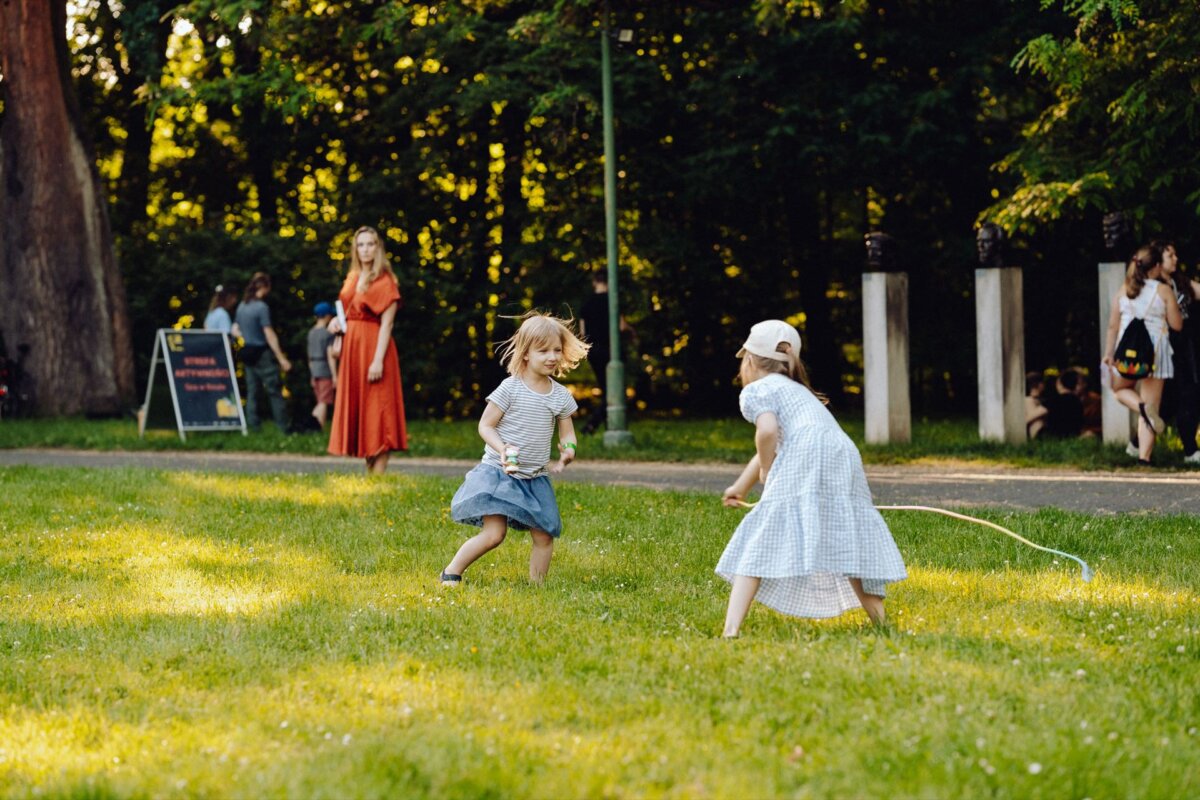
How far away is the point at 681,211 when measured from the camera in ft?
86.5

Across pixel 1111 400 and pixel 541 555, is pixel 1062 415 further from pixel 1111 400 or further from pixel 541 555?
pixel 541 555

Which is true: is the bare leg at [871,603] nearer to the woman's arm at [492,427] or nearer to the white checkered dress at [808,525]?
the white checkered dress at [808,525]

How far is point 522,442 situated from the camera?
7.35 metres

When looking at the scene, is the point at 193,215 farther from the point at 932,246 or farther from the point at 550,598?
the point at 550,598

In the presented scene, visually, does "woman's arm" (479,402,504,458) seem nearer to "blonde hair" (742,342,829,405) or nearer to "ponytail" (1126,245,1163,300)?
"blonde hair" (742,342,829,405)

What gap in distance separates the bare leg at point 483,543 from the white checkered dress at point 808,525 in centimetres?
164

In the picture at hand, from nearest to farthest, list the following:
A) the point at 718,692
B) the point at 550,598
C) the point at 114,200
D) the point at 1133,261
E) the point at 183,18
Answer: the point at 718,692 → the point at 550,598 → the point at 1133,261 → the point at 183,18 → the point at 114,200

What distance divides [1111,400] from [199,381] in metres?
10.9

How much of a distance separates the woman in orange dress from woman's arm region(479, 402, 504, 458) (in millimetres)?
4213

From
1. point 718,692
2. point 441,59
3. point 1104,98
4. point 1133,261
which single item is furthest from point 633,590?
point 441,59

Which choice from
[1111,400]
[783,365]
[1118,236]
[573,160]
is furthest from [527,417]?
[573,160]

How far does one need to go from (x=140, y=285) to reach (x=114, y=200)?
4.49 metres

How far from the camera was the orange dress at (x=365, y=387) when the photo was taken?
1145 cm

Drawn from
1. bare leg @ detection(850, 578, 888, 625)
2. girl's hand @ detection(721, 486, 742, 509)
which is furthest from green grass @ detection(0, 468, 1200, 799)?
girl's hand @ detection(721, 486, 742, 509)
